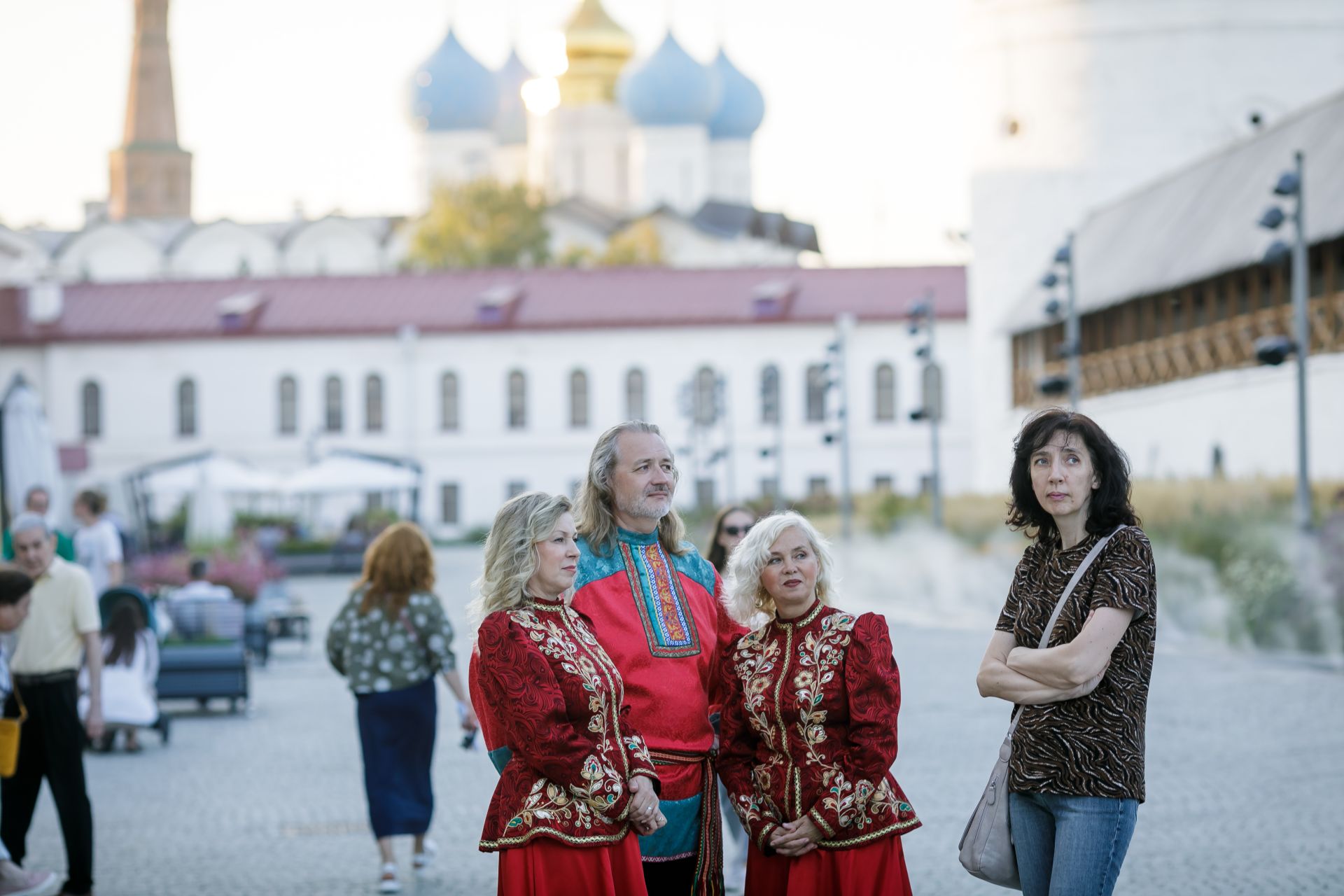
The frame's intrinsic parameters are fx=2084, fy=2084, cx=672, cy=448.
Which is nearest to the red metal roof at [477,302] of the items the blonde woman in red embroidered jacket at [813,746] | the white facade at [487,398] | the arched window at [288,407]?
the white facade at [487,398]

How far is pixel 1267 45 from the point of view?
44.3 m

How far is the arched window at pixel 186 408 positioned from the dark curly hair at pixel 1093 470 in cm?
6168

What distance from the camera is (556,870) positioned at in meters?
5.42

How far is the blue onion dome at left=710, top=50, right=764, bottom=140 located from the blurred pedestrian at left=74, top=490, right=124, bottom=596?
74.5 m

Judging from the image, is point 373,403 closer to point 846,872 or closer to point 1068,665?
point 846,872

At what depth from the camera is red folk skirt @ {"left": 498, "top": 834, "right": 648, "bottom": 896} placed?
5.41m

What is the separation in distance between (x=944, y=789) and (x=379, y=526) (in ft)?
116

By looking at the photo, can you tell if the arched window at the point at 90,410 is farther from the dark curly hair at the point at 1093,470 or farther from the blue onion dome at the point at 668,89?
the dark curly hair at the point at 1093,470

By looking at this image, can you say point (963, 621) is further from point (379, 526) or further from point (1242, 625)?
point (379, 526)

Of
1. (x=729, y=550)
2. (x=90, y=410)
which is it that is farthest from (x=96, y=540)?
(x=90, y=410)

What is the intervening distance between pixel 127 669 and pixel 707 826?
9.51m

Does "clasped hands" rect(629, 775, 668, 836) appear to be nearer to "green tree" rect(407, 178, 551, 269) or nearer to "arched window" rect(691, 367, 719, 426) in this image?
"arched window" rect(691, 367, 719, 426)

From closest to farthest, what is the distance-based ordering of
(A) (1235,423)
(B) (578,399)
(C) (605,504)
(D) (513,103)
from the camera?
(C) (605,504)
(A) (1235,423)
(B) (578,399)
(D) (513,103)

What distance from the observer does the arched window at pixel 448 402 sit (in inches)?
2552
